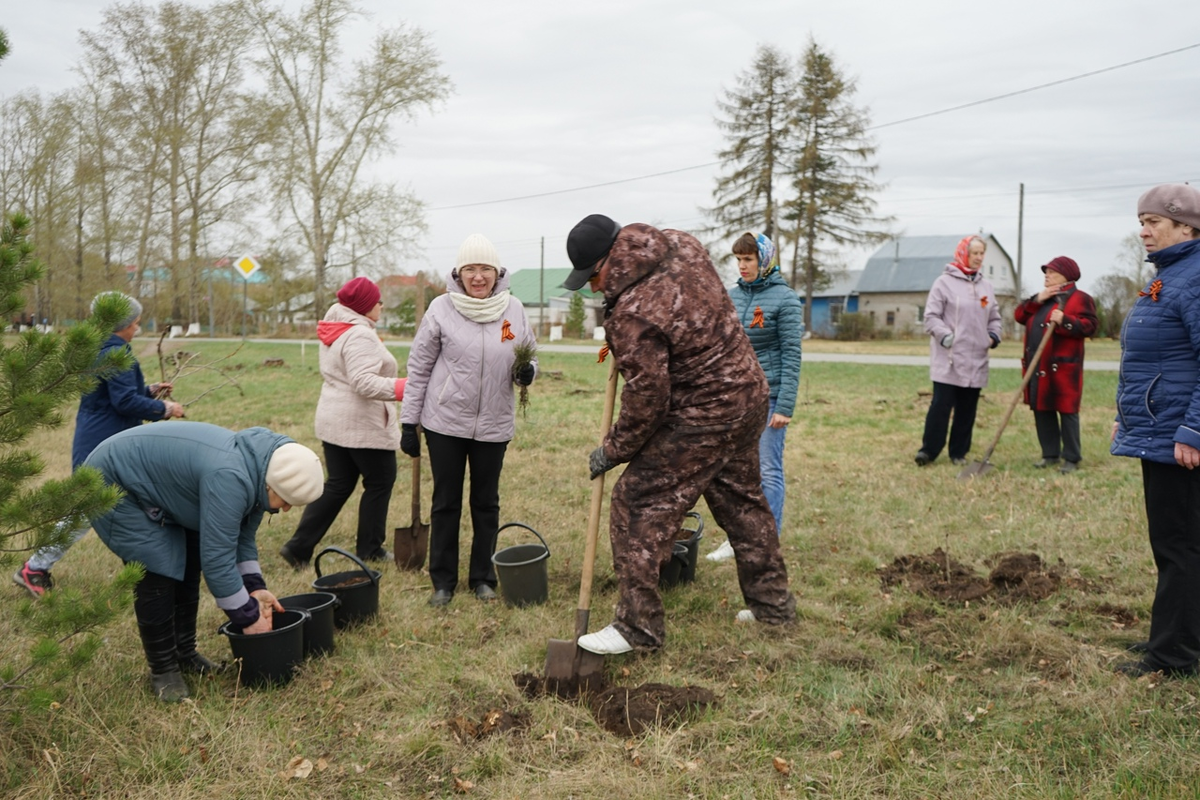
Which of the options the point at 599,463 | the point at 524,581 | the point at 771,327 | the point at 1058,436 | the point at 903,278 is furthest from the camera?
the point at 903,278

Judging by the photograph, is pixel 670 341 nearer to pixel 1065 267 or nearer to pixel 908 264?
pixel 1065 267

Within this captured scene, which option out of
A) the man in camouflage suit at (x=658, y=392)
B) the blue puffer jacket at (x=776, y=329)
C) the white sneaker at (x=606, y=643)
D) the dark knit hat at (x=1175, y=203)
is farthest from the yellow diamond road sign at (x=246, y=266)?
the dark knit hat at (x=1175, y=203)

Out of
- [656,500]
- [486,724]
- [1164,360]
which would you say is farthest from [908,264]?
[486,724]

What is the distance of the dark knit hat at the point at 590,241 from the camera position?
152 inches

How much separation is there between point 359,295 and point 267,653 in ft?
8.76

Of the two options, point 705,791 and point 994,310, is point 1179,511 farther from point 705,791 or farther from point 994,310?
point 994,310

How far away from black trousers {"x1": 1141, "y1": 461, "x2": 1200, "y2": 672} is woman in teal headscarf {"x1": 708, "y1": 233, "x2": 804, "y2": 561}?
82.0 inches

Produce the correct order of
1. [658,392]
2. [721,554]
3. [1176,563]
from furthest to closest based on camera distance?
[721,554], [658,392], [1176,563]

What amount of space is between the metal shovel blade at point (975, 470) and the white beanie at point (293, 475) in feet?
20.8

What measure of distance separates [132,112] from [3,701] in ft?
94.0

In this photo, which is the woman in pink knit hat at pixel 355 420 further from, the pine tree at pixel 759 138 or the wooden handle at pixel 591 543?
the pine tree at pixel 759 138

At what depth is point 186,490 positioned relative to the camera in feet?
11.6

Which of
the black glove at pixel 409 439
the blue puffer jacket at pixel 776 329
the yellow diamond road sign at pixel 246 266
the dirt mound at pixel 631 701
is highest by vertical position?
the yellow diamond road sign at pixel 246 266

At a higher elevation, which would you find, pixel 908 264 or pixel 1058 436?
pixel 908 264
